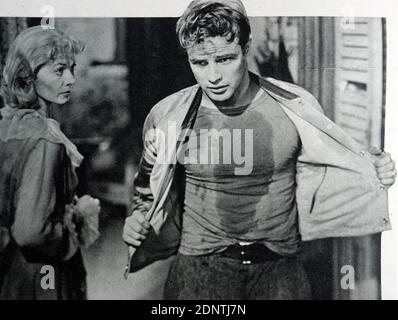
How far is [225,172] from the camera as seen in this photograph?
262cm

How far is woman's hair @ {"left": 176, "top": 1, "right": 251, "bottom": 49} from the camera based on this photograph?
2.58 metres

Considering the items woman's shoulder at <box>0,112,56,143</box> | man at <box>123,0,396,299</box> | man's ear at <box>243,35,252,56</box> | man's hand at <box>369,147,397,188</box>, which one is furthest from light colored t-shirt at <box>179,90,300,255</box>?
woman's shoulder at <box>0,112,56,143</box>

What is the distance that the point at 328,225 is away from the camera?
8.73 ft

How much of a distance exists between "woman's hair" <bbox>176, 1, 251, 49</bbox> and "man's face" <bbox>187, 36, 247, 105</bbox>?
0.02 meters

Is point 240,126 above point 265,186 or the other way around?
above

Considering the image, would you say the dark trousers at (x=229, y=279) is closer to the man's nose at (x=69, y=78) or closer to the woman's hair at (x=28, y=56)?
the man's nose at (x=69, y=78)

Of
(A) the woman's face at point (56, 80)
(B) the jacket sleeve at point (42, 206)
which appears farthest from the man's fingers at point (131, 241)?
(A) the woman's face at point (56, 80)

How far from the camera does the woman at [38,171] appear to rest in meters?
2.58

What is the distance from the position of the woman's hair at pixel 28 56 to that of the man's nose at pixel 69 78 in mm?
Answer: 71

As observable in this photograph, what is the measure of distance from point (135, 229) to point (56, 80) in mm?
685

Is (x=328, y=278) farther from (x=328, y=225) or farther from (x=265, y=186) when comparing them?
(x=265, y=186)
